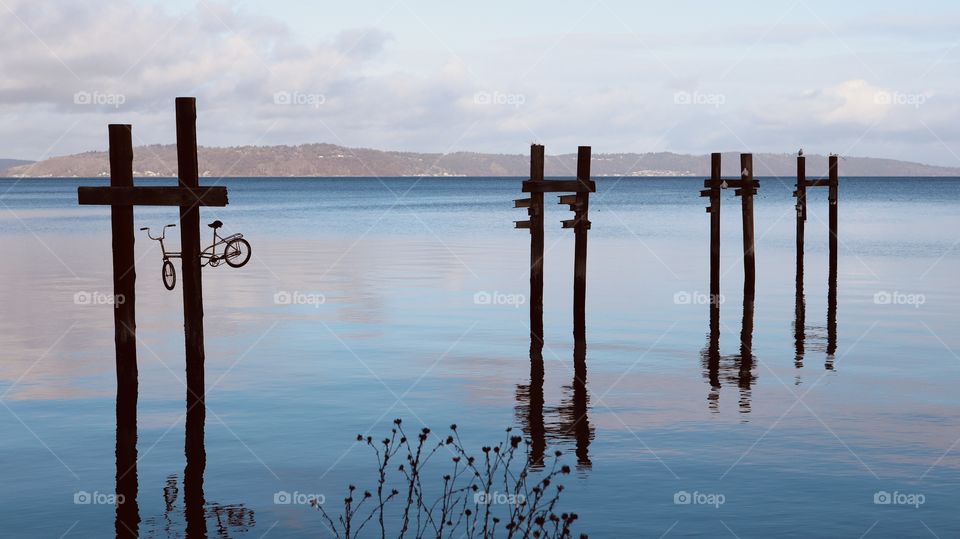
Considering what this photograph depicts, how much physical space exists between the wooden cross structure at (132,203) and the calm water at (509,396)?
71.5 inches

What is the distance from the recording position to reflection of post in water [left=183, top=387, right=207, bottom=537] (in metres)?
13.4

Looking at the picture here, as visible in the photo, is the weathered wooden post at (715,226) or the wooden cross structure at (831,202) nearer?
the weathered wooden post at (715,226)

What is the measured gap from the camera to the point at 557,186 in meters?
23.3

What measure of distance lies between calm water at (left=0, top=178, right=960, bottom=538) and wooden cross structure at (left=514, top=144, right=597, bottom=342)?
979 mm

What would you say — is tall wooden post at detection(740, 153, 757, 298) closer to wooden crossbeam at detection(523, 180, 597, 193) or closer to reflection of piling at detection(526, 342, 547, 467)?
wooden crossbeam at detection(523, 180, 597, 193)

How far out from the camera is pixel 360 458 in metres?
15.9

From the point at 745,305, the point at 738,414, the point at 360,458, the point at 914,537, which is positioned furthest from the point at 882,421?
the point at 745,305

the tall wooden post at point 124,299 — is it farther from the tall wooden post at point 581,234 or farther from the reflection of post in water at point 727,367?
the tall wooden post at point 581,234

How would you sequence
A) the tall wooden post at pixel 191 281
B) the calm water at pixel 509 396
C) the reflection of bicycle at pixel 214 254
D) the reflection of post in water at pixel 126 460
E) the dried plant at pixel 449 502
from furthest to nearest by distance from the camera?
the reflection of bicycle at pixel 214 254
the tall wooden post at pixel 191 281
the calm water at pixel 509 396
the reflection of post in water at pixel 126 460
the dried plant at pixel 449 502

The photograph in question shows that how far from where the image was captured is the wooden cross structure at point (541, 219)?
23.0 metres

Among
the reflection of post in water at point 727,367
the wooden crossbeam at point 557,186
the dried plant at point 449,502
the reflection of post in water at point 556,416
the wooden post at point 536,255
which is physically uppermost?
the wooden crossbeam at point 557,186

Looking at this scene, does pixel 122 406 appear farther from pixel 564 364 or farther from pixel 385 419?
pixel 564 364

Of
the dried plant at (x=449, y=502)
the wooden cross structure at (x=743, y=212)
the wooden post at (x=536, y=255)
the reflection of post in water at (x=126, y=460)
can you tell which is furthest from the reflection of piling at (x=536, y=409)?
the wooden cross structure at (x=743, y=212)

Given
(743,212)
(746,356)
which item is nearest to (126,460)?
(746,356)
